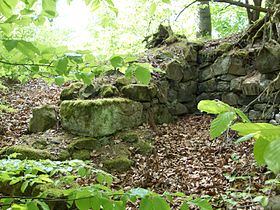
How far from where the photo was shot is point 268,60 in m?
5.93

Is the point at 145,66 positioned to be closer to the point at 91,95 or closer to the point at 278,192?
the point at 278,192

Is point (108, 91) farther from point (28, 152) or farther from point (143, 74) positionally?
point (143, 74)

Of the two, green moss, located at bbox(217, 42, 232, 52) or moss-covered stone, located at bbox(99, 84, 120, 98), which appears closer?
moss-covered stone, located at bbox(99, 84, 120, 98)

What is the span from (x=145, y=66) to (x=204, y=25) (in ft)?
25.2

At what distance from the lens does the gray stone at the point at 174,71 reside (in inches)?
271

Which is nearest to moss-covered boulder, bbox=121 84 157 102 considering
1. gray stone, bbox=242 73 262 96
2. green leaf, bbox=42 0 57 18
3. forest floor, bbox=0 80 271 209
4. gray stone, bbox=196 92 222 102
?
forest floor, bbox=0 80 271 209

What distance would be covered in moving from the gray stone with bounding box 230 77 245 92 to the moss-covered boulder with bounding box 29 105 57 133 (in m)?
3.52

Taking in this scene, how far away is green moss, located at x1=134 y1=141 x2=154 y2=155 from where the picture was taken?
17.5 ft

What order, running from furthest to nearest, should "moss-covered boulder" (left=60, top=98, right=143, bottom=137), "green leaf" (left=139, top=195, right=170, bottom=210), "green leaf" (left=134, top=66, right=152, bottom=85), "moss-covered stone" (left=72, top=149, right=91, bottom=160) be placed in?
1. "moss-covered boulder" (left=60, top=98, right=143, bottom=137)
2. "moss-covered stone" (left=72, top=149, right=91, bottom=160)
3. "green leaf" (left=134, top=66, right=152, bottom=85)
4. "green leaf" (left=139, top=195, right=170, bottom=210)

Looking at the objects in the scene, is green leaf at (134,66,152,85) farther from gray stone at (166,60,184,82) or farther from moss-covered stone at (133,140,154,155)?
gray stone at (166,60,184,82)

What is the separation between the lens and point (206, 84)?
7.22 m

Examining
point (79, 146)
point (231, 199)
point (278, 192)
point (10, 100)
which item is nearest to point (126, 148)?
point (79, 146)

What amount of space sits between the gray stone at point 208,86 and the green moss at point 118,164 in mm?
2957

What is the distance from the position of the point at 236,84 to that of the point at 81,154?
336cm
